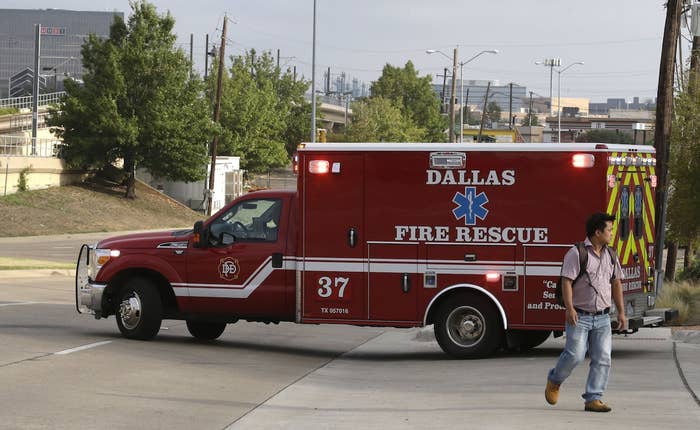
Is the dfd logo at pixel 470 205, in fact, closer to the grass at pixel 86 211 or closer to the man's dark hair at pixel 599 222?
the man's dark hair at pixel 599 222

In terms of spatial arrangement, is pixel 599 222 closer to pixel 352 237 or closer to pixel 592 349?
pixel 592 349

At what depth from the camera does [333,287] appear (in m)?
14.6

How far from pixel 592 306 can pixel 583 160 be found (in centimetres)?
424

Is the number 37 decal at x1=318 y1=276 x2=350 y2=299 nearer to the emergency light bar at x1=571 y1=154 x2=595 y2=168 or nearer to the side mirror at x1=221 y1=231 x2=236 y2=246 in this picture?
the side mirror at x1=221 y1=231 x2=236 y2=246

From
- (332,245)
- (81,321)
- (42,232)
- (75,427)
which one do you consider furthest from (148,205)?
(75,427)

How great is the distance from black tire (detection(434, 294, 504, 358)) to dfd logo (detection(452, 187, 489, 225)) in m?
0.98

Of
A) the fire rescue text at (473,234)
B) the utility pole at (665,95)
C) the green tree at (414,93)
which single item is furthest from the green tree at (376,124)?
the fire rescue text at (473,234)

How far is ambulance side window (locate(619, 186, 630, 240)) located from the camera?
46.4 feet

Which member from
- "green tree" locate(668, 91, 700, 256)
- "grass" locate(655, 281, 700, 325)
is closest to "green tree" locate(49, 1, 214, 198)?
"green tree" locate(668, 91, 700, 256)

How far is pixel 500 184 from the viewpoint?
14086 mm

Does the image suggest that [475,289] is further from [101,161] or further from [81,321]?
[101,161]

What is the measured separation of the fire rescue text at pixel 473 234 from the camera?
45.8 ft

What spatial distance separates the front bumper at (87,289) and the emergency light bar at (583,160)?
6.42 meters

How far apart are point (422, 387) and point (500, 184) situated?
311 cm
